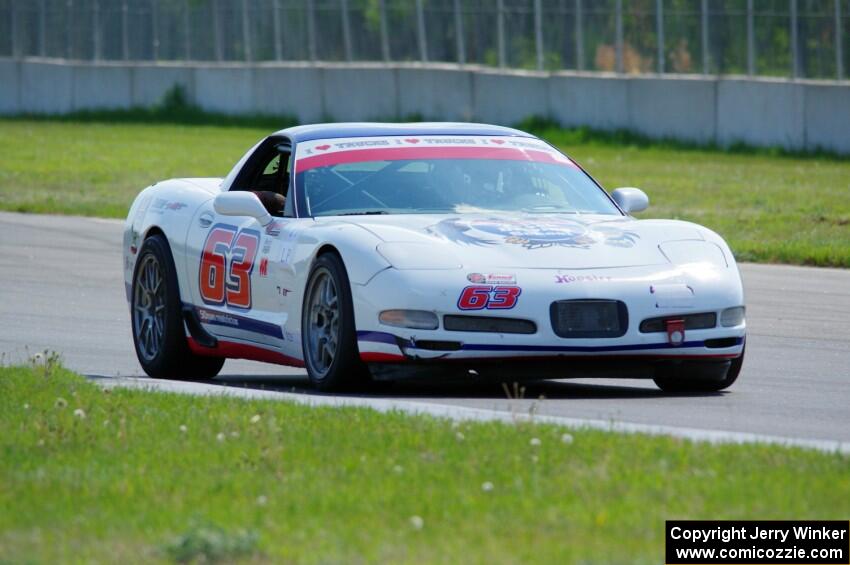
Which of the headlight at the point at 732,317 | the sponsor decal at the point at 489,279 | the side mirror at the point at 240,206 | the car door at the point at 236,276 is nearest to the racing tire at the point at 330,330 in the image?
the car door at the point at 236,276

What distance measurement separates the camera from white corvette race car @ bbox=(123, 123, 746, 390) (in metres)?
8.60

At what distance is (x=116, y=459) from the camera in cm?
658

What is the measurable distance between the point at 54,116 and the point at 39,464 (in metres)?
42.8

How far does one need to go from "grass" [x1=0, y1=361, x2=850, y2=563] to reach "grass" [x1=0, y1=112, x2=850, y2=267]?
1083cm

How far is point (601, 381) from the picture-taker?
34.0 feet

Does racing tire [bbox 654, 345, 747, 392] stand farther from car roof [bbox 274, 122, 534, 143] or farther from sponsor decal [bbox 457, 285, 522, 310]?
car roof [bbox 274, 122, 534, 143]

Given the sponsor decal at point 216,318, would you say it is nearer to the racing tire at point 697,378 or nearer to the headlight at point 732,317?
the racing tire at point 697,378

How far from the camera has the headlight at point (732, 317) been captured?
8.99 meters

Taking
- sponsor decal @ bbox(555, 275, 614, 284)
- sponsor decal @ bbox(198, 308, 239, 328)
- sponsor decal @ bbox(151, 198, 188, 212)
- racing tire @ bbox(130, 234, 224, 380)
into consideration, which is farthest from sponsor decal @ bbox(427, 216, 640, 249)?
sponsor decal @ bbox(151, 198, 188, 212)

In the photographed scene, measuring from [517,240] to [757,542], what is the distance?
156 inches

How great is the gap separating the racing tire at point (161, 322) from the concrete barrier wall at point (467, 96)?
20451 millimetres

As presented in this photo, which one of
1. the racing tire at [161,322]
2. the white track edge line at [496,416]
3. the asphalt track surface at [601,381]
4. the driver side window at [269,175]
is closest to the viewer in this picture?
the white track edge line at [496,416]

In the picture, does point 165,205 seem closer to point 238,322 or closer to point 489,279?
point 238,322

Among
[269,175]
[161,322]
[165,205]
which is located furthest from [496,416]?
[165,205]
